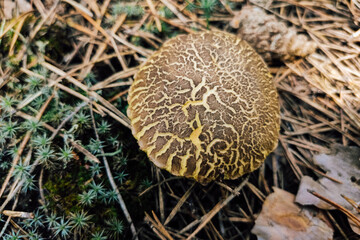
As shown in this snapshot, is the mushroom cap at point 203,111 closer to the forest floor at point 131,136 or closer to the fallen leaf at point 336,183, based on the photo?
the forest floor at point 131,136

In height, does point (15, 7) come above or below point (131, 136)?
above

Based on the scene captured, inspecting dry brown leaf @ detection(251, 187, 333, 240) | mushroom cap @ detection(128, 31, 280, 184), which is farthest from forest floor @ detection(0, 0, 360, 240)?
mushroom cap @ detection(128, 31, 280, 184)

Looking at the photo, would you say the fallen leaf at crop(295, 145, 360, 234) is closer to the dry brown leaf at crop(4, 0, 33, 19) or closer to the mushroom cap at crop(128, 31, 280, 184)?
the mushroom cap at crop(128, 31, 280, 184)

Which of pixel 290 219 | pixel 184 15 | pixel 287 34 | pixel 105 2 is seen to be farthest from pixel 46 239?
pixel 287 34

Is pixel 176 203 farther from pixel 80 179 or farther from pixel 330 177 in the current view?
pixel 330 177

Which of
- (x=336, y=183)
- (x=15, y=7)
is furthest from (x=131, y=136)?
(x=336, y=183)

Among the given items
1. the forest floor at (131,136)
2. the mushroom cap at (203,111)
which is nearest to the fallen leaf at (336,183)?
the forest floor at (131,136)

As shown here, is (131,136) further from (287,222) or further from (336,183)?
(336,183)
